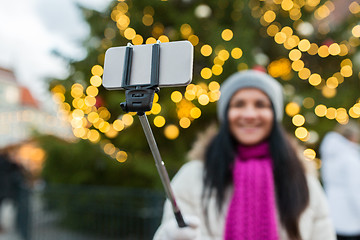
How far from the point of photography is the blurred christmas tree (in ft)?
13.8

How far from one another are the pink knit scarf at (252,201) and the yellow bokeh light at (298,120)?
278 cm

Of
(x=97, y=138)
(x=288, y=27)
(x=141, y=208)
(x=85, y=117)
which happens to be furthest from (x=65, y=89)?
(x=288, y=27)

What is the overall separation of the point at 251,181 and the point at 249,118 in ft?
1.04

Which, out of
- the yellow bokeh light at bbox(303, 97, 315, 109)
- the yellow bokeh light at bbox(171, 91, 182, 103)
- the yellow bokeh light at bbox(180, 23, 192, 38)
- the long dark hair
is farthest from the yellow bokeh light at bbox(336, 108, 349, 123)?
the long dark hair

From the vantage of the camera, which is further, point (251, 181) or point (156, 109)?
point (156, 109)

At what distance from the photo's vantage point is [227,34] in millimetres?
4098

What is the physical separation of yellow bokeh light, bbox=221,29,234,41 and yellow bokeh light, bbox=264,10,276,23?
2.72 feet

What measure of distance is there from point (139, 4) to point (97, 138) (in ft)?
6.41

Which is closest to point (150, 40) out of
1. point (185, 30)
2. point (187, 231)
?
point (185, 30)

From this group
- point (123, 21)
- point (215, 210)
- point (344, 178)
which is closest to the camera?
point (215, 210)

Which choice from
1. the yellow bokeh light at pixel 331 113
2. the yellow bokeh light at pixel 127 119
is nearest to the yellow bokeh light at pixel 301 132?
the yellow bokeh light at pixel 331 113

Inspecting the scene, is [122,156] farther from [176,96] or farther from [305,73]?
[305,73]

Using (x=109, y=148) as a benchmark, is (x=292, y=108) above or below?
above

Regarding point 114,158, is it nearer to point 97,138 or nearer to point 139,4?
point 97,138
